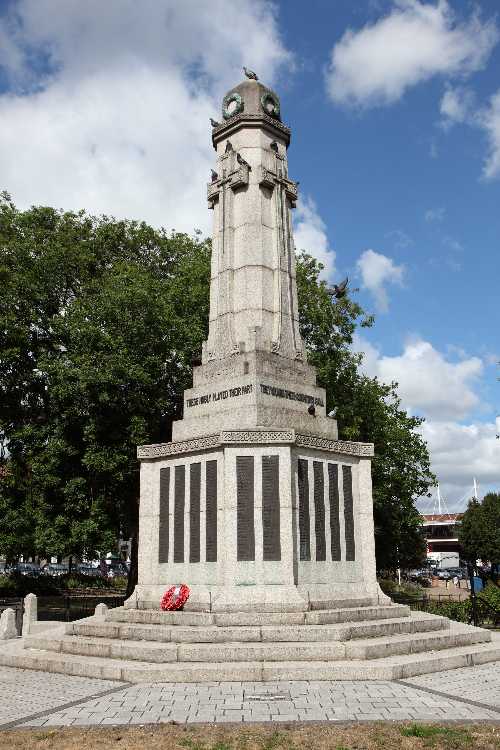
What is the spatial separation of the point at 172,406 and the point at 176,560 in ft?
41.3

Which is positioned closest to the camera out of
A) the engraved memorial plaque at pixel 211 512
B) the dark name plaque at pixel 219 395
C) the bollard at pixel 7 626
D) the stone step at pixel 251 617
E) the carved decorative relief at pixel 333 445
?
the stone step at pixel 251 617

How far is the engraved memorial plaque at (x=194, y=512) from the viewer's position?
15391 millimetres

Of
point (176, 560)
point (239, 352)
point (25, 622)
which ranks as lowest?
point (25, 622)

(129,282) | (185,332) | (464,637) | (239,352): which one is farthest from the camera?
(129,282)

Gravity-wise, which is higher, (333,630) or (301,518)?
(301,518)

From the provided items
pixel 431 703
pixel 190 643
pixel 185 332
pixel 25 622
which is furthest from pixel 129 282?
pixel 431 703

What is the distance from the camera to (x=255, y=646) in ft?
38.8

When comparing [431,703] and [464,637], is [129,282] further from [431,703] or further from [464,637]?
[431,703]

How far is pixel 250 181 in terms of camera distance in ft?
61.1

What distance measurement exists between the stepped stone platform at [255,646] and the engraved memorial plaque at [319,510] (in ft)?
4.55

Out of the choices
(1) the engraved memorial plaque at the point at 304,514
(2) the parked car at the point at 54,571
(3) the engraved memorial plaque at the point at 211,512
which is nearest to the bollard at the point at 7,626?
(3) the engraved memorial plaque at the point at 211,512

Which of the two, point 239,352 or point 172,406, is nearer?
point 239,352

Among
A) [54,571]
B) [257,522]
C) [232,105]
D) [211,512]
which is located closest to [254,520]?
[257,522]

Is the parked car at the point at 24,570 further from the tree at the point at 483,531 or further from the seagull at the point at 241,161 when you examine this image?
the tree at the point at 483,531
